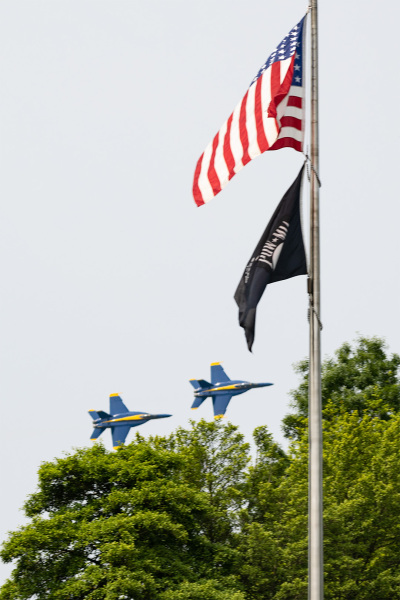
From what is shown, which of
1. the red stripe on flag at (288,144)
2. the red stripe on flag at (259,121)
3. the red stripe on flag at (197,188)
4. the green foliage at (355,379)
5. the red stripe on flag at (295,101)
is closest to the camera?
the red stripe on flag at (259,121)

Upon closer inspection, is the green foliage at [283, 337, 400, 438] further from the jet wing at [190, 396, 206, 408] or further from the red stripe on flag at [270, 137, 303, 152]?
the red stripe on flag at [270, 137, 303, 152]

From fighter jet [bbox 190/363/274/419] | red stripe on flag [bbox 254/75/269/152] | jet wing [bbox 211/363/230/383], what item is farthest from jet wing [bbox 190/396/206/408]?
red stripe on flag [bbox 254/75/269/152]

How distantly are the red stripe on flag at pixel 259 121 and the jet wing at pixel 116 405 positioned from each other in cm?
5668

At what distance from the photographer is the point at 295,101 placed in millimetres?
16375

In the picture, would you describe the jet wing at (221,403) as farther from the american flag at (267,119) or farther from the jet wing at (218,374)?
the american flag at (267,119)

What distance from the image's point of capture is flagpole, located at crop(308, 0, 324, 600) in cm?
1452

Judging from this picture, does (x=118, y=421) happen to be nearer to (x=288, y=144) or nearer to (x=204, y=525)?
(x=204, y=525)

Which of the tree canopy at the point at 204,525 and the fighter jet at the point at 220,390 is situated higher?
the fighter jet at the point at 220,390

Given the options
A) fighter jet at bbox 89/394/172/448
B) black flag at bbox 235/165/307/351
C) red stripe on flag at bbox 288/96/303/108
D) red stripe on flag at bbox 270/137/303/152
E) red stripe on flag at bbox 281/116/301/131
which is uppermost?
red stripe on flag at bbox 288/96/303/108

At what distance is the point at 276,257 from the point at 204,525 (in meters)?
24.4

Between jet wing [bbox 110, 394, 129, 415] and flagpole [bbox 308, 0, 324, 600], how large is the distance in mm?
56881

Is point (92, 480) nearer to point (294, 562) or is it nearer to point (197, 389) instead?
point (294, 562)

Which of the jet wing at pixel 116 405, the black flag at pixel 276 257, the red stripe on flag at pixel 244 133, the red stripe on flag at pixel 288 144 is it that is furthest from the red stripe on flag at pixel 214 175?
the jet wing at pixel 116 405

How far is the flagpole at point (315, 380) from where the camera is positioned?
1452 centimetres
